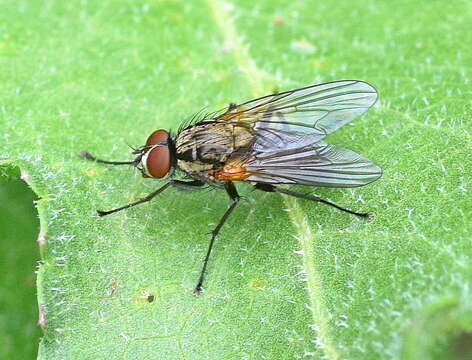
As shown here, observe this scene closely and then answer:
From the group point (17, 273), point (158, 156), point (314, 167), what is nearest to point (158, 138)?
point (158, 156)

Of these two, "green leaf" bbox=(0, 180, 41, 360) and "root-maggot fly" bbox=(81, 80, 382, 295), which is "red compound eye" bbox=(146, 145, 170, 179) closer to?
"root-maggot fly" bbox=(81, 80, 382, 295)

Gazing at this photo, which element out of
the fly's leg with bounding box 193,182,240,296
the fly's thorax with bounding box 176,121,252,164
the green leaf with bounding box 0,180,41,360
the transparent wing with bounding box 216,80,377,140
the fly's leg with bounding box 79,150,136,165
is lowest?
the green leaf with bounding box 0,180,41,360

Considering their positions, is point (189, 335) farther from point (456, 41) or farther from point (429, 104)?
point (456, 41)

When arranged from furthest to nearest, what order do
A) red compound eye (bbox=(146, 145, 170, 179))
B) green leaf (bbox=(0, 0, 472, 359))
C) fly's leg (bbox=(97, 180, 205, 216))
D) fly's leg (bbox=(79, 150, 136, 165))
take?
fly's leg (bbox=(79, 150, 136, 165)) → fly's leg (bbox=(97, 180, 205, 216)) → red compound eye (bbox=(146, 145, 170, 179)) → green leaf (bbox=(0, 0, 472, 359))

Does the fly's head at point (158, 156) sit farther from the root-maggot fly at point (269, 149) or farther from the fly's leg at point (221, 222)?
the fly's leg at point (221, 222)

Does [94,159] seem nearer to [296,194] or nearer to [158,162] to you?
[158,162]

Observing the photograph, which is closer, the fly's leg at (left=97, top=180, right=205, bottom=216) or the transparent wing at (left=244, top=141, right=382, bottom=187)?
the transparent wing at (left=244, top=141, right=382, bottom=187)

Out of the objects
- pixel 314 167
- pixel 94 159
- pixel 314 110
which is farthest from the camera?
pixel 94 159

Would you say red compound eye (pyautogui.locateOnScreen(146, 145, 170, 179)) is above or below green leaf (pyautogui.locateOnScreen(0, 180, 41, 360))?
above

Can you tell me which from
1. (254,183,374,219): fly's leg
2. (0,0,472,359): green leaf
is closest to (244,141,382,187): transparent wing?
(254,183,374,219): fly's leg

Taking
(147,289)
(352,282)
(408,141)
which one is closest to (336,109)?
(408,141)
